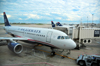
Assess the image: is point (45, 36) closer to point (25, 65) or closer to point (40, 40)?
point (40, 40)

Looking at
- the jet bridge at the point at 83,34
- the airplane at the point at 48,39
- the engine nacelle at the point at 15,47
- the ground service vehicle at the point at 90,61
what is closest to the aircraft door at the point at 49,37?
the airplane at the point at 48,39

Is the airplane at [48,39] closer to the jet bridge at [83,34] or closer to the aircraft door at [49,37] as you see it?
the aircraft door at [49,37]

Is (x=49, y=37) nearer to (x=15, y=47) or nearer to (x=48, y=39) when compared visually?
(x=48, y=39)

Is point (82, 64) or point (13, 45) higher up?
point (13, 45)

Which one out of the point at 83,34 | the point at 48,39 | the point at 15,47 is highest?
the point at 83,34

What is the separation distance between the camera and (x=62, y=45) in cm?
1025

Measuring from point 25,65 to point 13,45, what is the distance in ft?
12.0

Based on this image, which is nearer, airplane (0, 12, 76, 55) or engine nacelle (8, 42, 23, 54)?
airplane (0, 12, 76, 55)

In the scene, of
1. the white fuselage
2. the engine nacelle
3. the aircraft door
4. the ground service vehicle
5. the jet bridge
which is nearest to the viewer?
the ground service vehicle

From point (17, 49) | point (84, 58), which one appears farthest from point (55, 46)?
point (17, 49)

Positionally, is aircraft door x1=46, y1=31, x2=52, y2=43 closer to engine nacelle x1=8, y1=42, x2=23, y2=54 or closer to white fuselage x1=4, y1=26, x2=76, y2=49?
white fuselage x1=4, y1=26, x2=76, y2=49

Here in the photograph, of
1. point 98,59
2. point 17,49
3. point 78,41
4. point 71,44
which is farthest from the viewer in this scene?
point 78,41

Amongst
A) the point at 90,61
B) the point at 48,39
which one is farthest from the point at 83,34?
the point at 90,61

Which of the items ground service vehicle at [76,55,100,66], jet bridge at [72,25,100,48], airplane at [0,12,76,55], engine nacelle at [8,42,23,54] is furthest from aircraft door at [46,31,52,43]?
jet bridge at [72,25,100,48]
